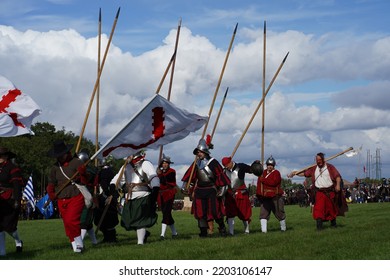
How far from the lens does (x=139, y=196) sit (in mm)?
16172

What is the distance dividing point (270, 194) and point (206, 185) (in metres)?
2.46

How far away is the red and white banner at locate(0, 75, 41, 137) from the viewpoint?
16734 mm

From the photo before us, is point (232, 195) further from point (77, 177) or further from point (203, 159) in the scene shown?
point (77, 177)

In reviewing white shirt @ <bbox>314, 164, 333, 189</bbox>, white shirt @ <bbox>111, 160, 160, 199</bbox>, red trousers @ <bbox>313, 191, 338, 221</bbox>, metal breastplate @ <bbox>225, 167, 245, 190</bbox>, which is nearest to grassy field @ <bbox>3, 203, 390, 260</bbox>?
white shirt @ <bbox>111, 160, 160, 199</bbox>

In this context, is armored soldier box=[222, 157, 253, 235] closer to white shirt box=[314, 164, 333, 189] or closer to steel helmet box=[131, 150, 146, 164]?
white shirt box=[314, 164, 333, 189]

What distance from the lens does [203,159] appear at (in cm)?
1800

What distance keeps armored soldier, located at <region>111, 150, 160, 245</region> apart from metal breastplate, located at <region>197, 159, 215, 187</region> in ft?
6.33

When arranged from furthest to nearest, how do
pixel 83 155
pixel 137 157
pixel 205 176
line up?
pixel 83 155
pixel 205 176
pixel 137 157

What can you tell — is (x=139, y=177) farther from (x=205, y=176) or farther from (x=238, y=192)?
(x=238, y=192)

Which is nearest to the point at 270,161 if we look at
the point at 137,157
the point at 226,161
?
the point at 226,161

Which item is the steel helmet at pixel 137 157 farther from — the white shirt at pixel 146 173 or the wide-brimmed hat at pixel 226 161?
the wide-brimmed hat at pixel 226 161

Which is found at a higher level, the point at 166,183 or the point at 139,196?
the point at 166,183
